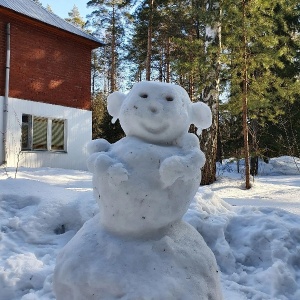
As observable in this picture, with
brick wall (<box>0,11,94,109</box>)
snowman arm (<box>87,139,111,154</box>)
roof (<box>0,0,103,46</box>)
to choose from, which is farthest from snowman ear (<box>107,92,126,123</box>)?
roof (<box>0,0,103,46</box>)

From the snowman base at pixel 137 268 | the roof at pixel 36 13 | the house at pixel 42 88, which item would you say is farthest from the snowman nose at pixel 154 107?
the roof at pixel 36 13

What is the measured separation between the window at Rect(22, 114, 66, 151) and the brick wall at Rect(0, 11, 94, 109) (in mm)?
691

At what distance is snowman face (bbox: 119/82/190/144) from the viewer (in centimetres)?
206

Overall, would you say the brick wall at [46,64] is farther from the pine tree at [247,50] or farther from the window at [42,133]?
the pine tree at [247,50]

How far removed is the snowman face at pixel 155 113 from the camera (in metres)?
2.06

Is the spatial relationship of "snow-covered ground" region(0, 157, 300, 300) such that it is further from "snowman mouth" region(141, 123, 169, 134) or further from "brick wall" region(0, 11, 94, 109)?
"brick wall" region(0, 11, 94, 109)

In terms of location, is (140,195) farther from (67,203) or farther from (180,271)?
(67,203)

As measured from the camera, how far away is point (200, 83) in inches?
381

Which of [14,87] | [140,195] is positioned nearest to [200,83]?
[14,87]

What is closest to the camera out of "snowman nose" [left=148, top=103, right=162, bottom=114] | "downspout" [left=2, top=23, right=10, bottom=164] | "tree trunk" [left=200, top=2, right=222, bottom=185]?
"snowman nose" [left=148, top=103, right=162, bottom=114]

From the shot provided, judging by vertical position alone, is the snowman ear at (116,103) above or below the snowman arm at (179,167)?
above

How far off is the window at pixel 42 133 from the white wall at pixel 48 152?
198mm

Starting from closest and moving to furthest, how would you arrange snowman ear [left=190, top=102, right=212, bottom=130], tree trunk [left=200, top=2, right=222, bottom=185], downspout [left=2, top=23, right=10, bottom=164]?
snowman ear [left=190, top=102, right=212, bottom=130]
tree trunk [left=200, top=2, right=222, bottom=185]
downspout [left=2, top=23, right=10, bottom=164]

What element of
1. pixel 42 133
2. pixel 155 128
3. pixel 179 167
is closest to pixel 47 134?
pixel 42 133
